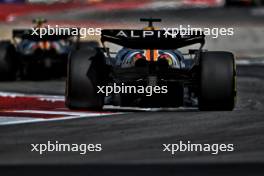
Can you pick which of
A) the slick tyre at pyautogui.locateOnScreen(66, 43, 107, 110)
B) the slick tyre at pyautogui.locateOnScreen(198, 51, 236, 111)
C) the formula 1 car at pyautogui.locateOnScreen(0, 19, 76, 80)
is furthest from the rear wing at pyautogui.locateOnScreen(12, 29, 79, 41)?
the slick tyre at pyautogui.locateOnScreen(198, 51, 236, 111)

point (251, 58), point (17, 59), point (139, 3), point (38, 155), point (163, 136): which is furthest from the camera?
point (139, 3)

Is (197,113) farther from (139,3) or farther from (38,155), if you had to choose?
(139,3)

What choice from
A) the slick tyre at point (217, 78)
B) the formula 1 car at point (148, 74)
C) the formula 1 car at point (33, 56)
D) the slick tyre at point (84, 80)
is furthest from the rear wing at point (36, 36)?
the slick tyre at point (217, 78)

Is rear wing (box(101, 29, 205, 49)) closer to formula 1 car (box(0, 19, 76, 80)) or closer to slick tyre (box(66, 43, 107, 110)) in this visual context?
slick tyre (box(66, 43, 107, 110))

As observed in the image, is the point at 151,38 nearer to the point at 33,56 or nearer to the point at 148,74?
the point at 148,74

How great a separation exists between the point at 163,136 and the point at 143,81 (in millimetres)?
2162

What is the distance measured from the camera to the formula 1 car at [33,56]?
19719 mm

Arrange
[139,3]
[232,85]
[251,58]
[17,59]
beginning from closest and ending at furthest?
1. [232,85]
2. [17,59]
3. [251,58]
4. [139,3]

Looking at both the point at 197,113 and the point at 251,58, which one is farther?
the point at 251,58

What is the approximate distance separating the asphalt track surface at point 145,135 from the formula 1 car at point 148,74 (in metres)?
0.23

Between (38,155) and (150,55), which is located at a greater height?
(150,55)

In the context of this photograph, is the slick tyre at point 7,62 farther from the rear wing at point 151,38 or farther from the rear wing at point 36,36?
the rear wing at point 151,38

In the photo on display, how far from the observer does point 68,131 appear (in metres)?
12.2

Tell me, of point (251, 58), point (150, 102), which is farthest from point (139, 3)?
point (150, 102)
